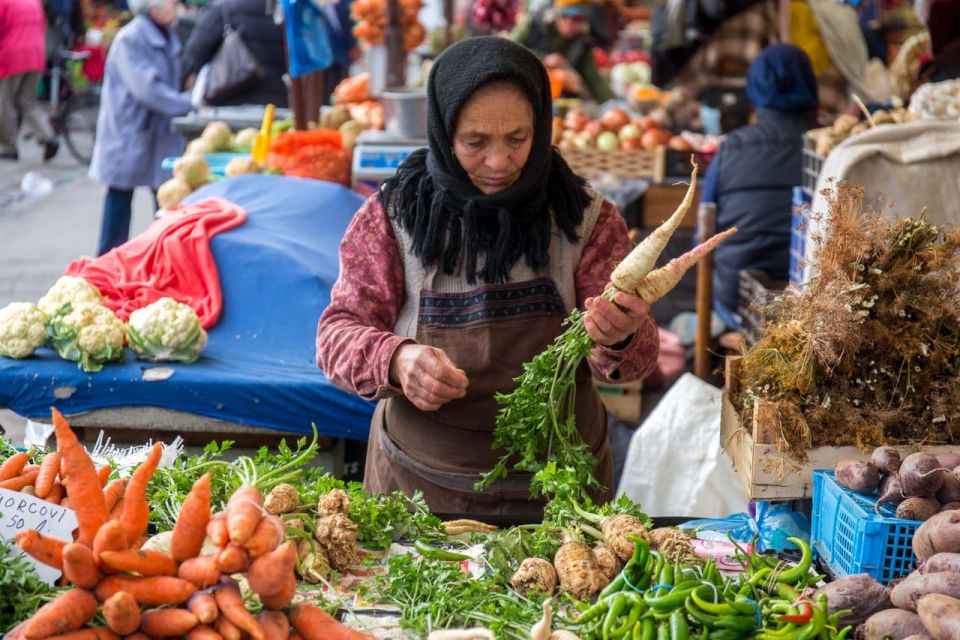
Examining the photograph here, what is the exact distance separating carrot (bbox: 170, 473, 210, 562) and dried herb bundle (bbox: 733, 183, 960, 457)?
1.28 metres

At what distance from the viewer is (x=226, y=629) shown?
172 centimetres

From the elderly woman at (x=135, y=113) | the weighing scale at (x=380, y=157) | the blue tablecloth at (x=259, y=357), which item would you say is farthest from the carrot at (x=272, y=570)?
the elderly woman at (x=135, y=113)

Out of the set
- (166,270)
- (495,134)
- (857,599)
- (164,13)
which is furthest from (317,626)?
(164,13)

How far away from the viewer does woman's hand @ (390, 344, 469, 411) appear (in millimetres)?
2432

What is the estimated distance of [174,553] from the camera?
1834 millimetres

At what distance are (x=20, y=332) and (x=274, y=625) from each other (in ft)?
7.79

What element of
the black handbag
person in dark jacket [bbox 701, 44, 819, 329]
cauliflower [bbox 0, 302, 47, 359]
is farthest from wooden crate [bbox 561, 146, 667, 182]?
cauliflower [bbox 0, 302, 47, 359]

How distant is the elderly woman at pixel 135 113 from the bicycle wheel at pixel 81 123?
566 centimetres

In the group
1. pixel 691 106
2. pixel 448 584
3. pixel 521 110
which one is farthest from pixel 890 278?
pixel 691 106

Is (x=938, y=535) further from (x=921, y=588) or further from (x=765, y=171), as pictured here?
(x=765, y=171)

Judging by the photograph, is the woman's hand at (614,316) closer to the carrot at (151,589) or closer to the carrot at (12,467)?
the carrot at (151,589)

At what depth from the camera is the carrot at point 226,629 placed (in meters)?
1.71

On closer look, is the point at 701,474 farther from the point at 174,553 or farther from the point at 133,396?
the point at 174,553

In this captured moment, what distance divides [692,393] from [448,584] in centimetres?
206
